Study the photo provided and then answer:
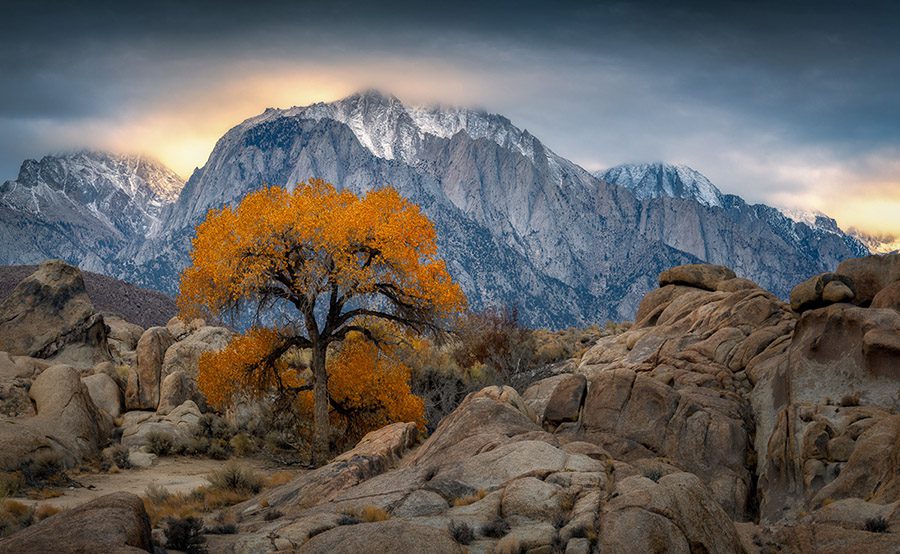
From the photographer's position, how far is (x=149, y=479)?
85.3 ft

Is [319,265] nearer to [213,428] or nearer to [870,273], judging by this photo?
[213,428]

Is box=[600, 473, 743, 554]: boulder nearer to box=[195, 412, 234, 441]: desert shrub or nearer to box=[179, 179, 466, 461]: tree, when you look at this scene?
box=[179, 179, 466, 461]: tree

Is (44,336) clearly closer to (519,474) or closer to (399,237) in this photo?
(399,237)

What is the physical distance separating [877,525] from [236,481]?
54.0 feet

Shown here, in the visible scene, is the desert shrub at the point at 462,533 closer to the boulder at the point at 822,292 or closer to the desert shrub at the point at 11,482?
the desert shrub at the point at 11,482

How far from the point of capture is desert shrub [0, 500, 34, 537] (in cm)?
1524

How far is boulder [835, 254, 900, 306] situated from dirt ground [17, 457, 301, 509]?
66.9ft

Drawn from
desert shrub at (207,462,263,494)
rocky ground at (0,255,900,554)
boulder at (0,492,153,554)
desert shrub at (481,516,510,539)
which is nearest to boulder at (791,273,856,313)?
rocky ground at (0,255,900,554)

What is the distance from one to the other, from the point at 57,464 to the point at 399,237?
509 inches

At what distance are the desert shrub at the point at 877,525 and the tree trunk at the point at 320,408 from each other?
1802 centimetres

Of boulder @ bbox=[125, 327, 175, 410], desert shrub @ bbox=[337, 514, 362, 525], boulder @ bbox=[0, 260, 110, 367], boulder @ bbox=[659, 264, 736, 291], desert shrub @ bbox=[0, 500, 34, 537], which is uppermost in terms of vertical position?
boulder @ bbox=[659, 264, 736, 291]

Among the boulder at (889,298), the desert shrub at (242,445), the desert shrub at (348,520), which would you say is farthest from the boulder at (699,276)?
the desert shrub at (348,520)

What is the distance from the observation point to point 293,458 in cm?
3083

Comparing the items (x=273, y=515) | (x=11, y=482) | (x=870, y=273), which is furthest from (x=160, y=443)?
(x=870, y=273)
